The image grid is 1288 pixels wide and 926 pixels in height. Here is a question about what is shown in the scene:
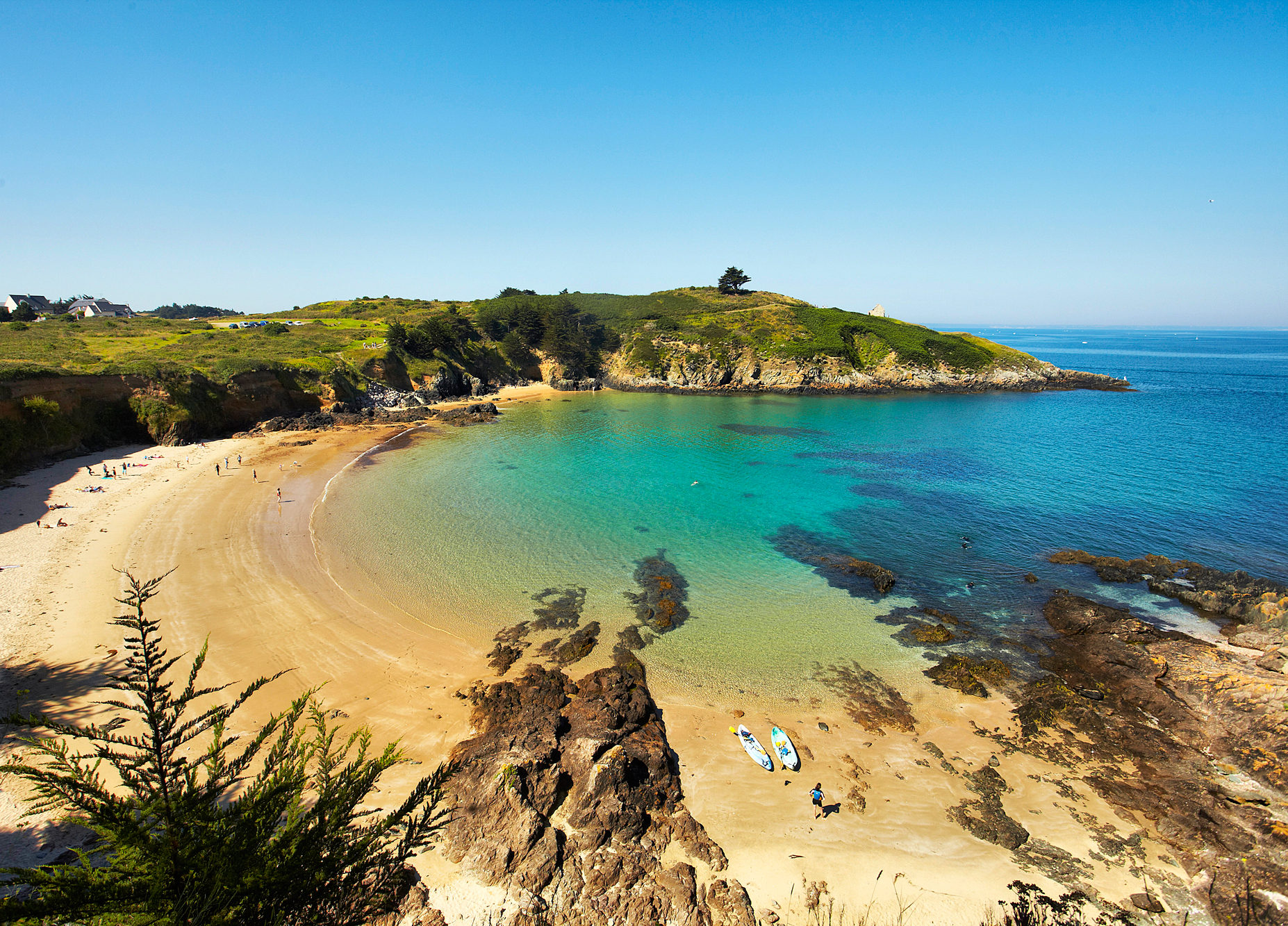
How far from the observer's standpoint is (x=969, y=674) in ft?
58.4

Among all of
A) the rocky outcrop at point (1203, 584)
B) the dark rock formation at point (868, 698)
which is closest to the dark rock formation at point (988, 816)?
the dark rock formation at point (868, 698)

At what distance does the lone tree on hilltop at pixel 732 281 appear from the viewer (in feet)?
369

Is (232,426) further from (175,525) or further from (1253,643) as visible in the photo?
(1253,643)

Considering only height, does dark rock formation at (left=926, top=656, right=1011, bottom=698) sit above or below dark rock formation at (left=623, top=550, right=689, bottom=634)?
below

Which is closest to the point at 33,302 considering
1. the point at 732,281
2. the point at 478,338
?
the point at 478,338

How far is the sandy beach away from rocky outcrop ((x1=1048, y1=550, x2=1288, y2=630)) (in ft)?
41.8

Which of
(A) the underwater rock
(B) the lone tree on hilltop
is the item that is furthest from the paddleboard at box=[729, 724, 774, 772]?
(B) the lone tree on hilltop

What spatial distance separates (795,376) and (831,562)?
5971cm

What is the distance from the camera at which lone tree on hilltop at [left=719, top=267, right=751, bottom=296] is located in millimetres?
112562

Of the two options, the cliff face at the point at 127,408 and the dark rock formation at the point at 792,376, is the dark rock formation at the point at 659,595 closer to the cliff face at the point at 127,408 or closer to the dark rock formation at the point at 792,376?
the cliff face at the point at 127,408

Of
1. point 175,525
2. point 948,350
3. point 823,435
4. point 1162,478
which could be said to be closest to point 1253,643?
point 1162,478

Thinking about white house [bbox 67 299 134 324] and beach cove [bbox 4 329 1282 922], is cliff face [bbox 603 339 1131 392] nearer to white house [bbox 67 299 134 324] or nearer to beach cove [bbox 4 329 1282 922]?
beach cove [bbox 4 329 1282 922]

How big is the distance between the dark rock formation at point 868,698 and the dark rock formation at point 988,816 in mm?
2100

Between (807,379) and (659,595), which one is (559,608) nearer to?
(659,595)
